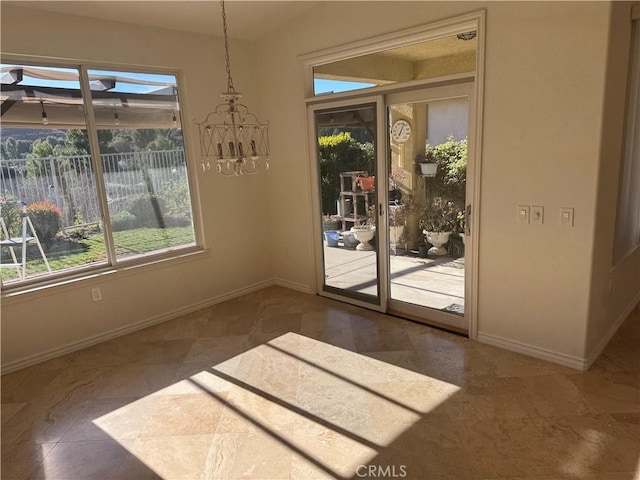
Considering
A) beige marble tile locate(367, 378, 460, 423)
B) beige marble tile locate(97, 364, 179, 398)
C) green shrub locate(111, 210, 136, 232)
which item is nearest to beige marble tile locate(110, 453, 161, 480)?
beige marble tile locate(97, 364, 179, 398)

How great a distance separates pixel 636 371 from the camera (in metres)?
2.85

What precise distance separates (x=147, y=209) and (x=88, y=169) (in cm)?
62

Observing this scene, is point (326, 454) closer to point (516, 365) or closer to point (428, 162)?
point (516, 365)

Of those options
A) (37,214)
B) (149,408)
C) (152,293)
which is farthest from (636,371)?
(37,214)

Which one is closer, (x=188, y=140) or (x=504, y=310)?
(x=504, y=310)

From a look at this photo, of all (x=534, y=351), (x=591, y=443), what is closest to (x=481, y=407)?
(x=591, y=443)

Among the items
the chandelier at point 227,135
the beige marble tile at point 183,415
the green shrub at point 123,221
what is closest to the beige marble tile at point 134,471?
the beige marble tile at point 183,415

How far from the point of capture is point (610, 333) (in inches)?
130

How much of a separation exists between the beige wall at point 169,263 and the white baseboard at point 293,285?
161mm

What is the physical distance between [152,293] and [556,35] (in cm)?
383

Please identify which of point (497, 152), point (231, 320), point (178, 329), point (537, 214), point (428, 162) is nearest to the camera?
point (537, 214)

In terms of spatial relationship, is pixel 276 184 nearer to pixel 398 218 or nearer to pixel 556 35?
pixel 398 218

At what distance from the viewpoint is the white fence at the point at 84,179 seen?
3305 millimetres

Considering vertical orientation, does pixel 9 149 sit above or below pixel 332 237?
above
